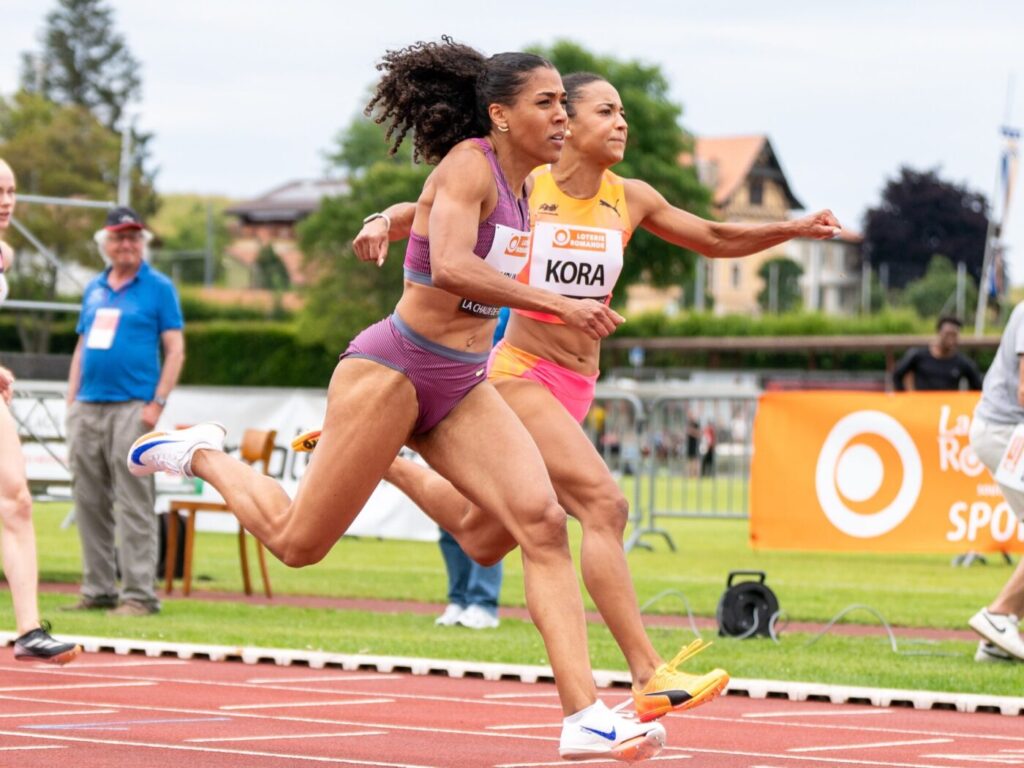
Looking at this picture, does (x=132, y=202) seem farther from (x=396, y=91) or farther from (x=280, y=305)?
(x=396, y=91)

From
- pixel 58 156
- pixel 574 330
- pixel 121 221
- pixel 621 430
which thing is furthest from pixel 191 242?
pixel 574 330

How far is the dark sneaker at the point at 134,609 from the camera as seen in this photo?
12.2 metres

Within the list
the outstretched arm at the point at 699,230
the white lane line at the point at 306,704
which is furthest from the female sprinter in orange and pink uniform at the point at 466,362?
the white lane line at the point at 306,704

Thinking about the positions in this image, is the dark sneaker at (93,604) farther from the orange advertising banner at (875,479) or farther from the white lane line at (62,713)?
the orange advertising banner at (875,479)

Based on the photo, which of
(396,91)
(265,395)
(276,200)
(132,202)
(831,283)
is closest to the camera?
(396,91)

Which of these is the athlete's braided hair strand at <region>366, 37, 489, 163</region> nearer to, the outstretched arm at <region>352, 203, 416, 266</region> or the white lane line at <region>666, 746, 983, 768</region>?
the outstretched arm at <region>352, 203, 416, 266</region>

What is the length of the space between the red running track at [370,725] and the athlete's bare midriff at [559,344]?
1460mm

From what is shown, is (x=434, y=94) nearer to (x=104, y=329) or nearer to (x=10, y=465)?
(x=10, y=465)

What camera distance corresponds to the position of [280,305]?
90688mm

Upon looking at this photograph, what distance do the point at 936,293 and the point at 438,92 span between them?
10087 centimetres

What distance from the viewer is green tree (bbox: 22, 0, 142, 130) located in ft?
341

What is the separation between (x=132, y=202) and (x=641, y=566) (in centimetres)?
6062

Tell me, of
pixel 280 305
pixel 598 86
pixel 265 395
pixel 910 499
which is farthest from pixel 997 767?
pixel 280 305

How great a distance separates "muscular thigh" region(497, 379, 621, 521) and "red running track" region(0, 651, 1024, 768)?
0.92m
